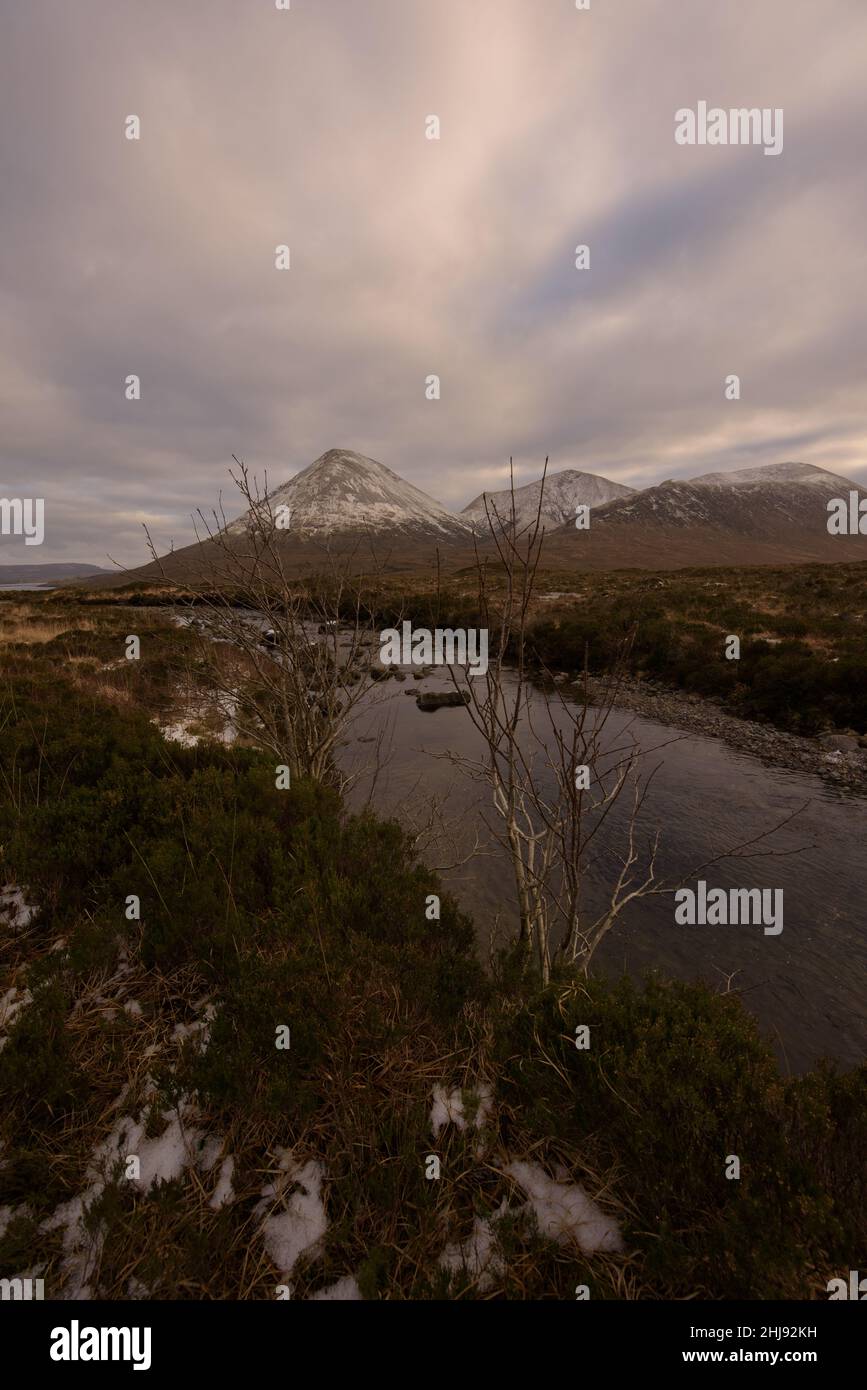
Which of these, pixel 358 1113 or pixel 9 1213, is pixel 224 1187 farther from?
pixel 9 1213

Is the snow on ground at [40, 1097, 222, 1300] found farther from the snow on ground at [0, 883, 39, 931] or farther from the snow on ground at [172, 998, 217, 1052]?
the snow on ground at [0, 883, 39, 931]

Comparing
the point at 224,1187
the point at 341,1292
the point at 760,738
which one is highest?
the point at 760,738

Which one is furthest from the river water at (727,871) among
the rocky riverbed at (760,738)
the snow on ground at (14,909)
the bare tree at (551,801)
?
the snow on ground at (14,909)

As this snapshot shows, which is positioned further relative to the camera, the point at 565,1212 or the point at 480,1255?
the point at 565,1212

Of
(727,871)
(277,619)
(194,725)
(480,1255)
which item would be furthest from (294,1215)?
(194,725)

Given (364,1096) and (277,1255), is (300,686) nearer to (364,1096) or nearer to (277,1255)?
(364,1096)

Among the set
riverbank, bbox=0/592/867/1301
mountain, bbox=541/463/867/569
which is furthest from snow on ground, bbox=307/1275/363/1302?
mountain, bbox=541/463/867/569

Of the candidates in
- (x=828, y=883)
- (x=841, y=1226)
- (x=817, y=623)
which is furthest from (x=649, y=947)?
(x=817, y=623)
